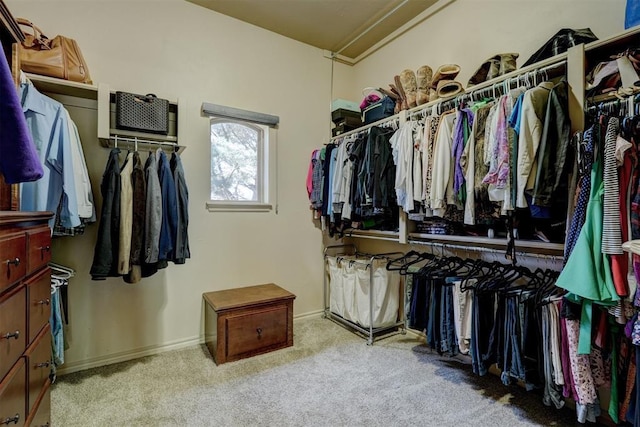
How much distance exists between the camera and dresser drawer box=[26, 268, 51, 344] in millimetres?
1131

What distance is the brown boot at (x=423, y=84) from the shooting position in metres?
2.36

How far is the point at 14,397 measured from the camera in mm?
993

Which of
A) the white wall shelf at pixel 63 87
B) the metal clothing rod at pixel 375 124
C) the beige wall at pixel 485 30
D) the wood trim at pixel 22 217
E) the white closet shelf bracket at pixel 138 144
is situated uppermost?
the beige wall at pixel 485 30

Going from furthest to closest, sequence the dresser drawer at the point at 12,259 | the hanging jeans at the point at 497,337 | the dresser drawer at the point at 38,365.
A: the hanging jeans at the point at 497,337
the dresser drawer at the point at 38,365
the dresser drawer at the point at 12,259

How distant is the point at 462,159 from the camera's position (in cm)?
189

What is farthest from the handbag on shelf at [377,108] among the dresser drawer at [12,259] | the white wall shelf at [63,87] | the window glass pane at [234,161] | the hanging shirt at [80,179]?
the dresser drawer at [12,259]

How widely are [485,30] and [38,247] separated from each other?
10.0ft

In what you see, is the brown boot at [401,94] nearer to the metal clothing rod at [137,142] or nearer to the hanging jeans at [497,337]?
the hanging jeans at [497,337]

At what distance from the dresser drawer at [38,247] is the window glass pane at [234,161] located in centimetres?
156

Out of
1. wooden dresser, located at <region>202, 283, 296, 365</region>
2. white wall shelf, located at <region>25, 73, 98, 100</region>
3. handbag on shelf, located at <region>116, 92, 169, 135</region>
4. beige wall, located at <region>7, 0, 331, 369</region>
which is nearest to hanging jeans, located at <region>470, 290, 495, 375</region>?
wooden dresser, located at <region>202, 283, 296, 365</region>

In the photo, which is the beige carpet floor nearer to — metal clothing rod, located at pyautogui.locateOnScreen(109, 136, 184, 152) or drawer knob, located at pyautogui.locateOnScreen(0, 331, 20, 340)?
drawer knob, located at pyautogui.locateOnScreen(0, 331, 20, 340)

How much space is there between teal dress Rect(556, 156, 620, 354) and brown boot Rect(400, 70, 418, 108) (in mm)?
1378

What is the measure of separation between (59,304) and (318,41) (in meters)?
3.14

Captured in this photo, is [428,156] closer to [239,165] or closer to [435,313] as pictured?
[435,313]
